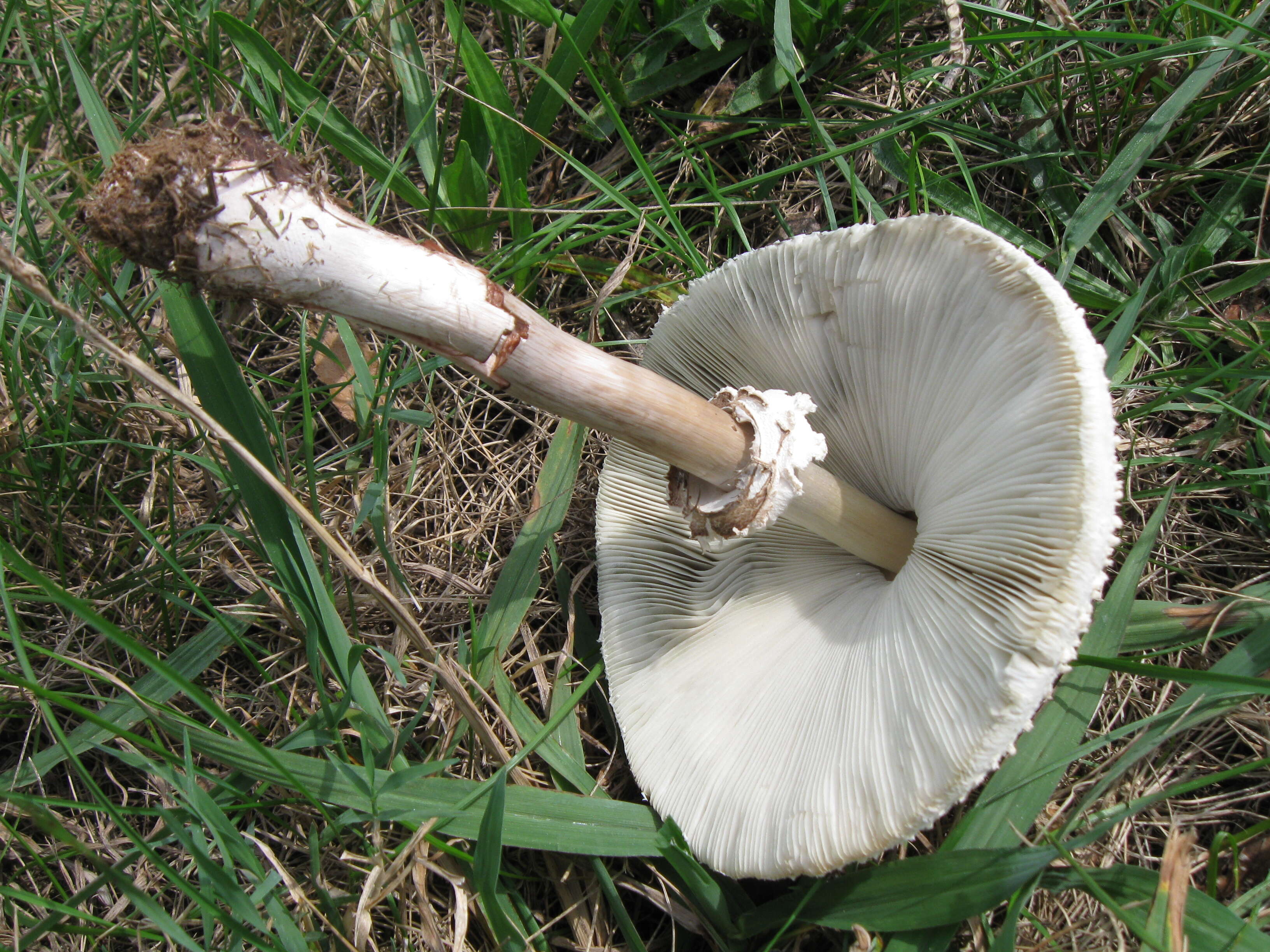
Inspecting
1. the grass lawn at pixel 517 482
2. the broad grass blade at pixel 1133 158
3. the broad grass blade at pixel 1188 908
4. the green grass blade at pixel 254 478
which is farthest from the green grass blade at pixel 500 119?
the broad grass blade at pixel 1188 908

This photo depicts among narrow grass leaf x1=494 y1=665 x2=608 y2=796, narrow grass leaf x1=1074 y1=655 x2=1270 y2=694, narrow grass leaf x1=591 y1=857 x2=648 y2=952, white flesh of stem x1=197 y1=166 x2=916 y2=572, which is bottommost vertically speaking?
narrow grass leaf x1=591 y1=857 x2=648 y2=952

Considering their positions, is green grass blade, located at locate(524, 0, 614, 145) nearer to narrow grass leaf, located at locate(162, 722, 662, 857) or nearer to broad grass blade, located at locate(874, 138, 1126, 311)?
broad grass blade, located at locate(874, 138, 1126, 311)

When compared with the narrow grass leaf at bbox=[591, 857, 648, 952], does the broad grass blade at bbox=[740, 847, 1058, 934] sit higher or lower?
higher

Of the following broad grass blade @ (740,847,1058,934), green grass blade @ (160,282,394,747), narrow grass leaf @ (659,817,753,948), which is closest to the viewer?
broad grass blade @ (740,847,1058,934)

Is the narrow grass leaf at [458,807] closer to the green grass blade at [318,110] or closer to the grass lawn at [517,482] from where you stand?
the grass lawn at [517,482]

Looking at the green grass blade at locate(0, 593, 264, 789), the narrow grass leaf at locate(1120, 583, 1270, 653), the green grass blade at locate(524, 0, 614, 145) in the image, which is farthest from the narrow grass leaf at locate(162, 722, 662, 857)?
the green grass blade at locate(524, 0, 614, 145)

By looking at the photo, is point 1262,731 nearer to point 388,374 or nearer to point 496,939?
point 496,939
